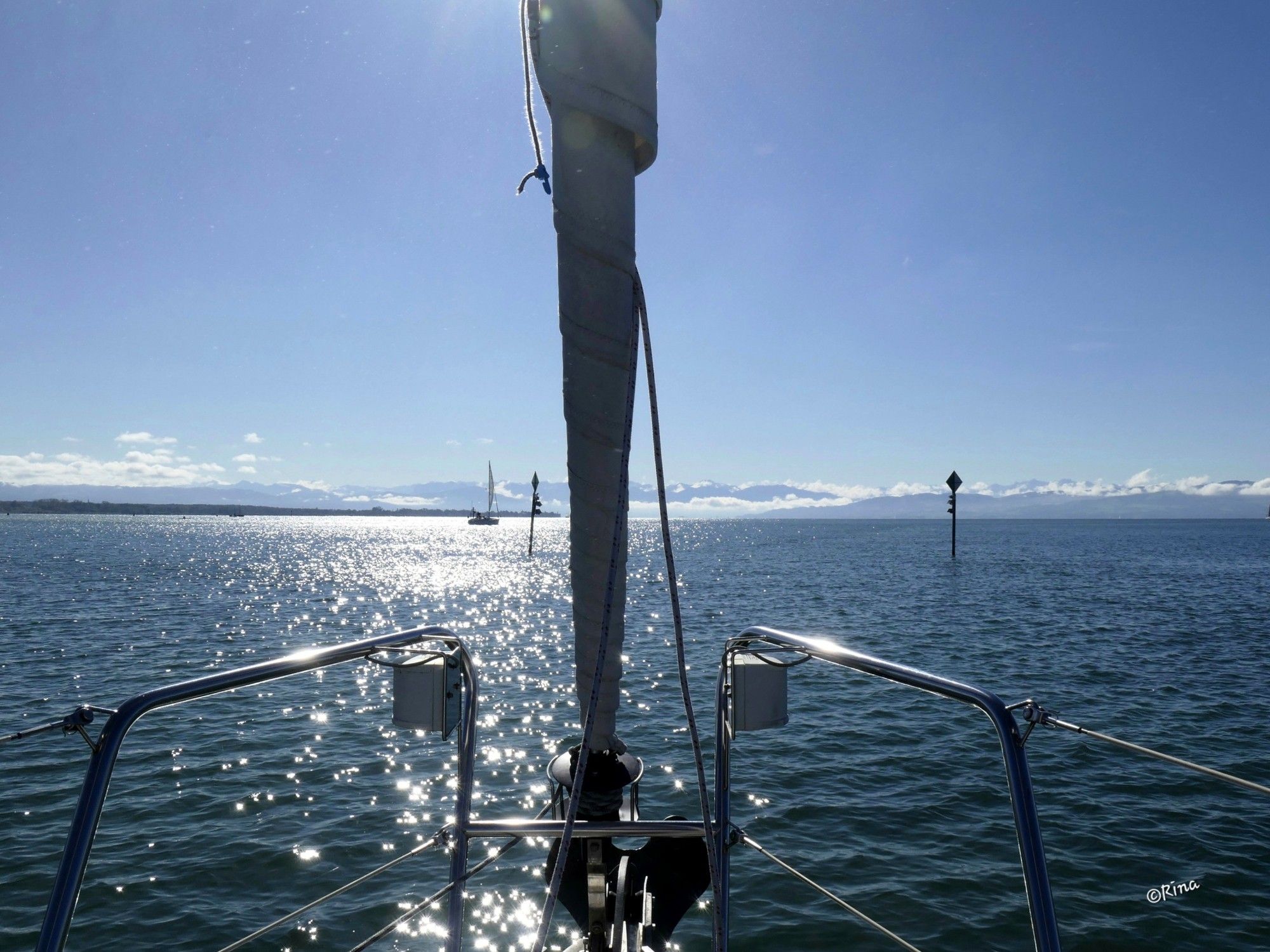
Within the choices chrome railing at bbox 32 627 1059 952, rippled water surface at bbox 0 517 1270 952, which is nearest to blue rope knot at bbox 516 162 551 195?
chrome railing at bbox 32 627 1059 952

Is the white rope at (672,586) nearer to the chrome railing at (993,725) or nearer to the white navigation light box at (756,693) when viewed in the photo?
the chrome railing at (993,725)

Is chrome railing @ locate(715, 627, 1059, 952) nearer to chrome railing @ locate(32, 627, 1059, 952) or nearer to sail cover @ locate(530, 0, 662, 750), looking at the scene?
chrome railing @ locate(32, 627, 1059, 952)

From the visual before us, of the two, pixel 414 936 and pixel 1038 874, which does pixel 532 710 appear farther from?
pixel 1038 874

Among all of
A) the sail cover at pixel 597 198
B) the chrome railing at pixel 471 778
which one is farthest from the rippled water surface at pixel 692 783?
the sail cover at pixel 597 198

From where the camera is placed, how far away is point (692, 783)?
11805mm

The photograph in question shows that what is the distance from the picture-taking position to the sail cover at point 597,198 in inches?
112

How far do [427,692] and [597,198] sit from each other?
244 centimetres

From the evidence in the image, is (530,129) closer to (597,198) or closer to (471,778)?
(597,198)

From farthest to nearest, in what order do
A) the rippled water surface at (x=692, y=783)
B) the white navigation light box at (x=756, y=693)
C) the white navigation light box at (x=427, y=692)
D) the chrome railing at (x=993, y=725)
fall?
the rippled water surface at (x=692, y=783), the white navigation light box at (x=756, y=693), the white navigation light box at (x=427, y=692), the chrome railing at (x=993, y=725)

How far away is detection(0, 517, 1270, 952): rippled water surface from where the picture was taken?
8.23 meters

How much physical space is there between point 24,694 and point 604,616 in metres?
19.6

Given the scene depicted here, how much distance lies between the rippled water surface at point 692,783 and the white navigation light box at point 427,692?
5.59 meters

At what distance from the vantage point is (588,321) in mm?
2906

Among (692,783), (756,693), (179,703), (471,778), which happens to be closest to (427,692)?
(471,778)
